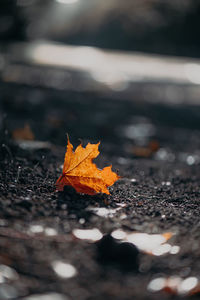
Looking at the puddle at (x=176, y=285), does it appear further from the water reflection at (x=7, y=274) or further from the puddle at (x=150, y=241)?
the water reflection at (x=7, y=274)

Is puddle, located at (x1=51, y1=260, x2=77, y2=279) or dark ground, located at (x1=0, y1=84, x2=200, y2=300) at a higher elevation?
dark ground, located at (x1=0, y1=84, x2=200, y2=300)

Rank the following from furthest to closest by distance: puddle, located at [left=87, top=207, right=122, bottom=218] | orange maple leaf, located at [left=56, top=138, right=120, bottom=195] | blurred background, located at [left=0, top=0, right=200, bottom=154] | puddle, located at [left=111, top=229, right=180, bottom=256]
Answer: blurred background, located at [left=0, top=0, right=200, bottom=154], orange maple leaf, located at [left=56, top=138, right=120, bottom=195], puddle, located at [left=87, top=207, right=122, bottom=218], puddle, located at [left=111, top=229, right=180, bottom=256]

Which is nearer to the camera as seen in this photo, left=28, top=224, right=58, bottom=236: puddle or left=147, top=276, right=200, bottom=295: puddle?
left=147, top=276, right=200, bottom=295: puddle

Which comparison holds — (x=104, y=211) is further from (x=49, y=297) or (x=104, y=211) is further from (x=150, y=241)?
(x=49, y=297)

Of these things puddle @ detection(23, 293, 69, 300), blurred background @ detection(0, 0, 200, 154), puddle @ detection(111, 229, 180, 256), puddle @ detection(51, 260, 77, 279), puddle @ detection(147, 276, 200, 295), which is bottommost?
puddle @ detection(23, 293, 69, 300)

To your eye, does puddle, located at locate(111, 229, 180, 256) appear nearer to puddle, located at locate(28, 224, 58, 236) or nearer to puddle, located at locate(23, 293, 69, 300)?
puddle, located at locate(28, 224, 58, 236)

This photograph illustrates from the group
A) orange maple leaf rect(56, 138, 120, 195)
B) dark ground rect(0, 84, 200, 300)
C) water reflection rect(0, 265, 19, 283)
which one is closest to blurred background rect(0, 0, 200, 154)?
dark ground rect(0, 84, 200, 300)

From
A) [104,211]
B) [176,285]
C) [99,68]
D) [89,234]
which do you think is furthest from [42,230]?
[99,68]

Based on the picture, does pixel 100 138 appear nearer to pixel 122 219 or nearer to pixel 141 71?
pixel 122 219
